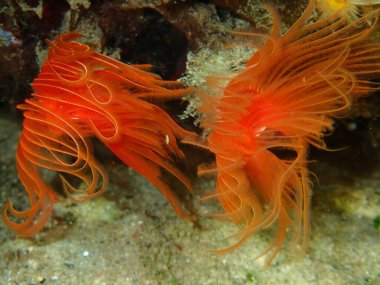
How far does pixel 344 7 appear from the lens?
6.99 ft

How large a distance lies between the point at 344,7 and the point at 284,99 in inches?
23.9

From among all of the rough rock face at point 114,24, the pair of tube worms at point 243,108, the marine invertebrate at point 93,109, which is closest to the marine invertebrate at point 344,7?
the pair of tube worms at point 243,108

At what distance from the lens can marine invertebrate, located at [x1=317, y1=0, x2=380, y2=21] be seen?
6.90 feet

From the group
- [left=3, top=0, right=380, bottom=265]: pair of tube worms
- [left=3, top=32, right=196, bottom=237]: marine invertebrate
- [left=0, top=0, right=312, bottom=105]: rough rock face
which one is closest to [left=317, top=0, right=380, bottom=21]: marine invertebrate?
[left=3, top=0, right=380, bottom=265]: pair of tube worms

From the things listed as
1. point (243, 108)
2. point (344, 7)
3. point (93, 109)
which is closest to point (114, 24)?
point (93, 109)

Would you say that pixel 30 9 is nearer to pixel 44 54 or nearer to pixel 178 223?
pixel 44 54

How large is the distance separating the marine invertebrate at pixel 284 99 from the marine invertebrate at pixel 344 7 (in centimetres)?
4

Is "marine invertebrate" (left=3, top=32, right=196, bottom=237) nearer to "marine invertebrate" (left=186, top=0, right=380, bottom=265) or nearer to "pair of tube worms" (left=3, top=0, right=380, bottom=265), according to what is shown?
"pair of tube worms" (left=3, top=0, right=380, bottom=265)

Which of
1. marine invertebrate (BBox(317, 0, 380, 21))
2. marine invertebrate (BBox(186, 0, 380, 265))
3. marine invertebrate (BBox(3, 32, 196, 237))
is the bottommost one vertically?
marine invertebrate (BBox(3, 32, 196, 237))

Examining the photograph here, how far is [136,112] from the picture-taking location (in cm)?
243

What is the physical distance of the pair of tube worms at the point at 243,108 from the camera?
7.20 feet

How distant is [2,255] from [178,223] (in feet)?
4.54

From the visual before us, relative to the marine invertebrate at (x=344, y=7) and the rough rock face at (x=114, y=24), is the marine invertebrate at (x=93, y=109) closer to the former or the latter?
the rough rock face at (x=114, y=24)

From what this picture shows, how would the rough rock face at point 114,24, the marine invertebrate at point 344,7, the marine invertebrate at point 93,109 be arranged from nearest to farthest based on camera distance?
Result: the marine invertebrate at point 344,7 → the marine invertebrate at point 93,109 → the rough rock face at point 114,24
